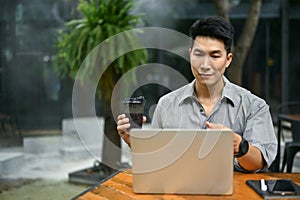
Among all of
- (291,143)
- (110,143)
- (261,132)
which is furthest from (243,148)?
(110,143)

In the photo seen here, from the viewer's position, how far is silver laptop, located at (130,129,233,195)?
1391 mm

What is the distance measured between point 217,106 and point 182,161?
2.05ft

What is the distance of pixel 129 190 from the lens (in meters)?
1.60

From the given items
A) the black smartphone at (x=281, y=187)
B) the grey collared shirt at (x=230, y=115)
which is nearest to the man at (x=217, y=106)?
the grey collared shirt at (x=230, y=115)

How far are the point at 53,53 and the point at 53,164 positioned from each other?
194cm

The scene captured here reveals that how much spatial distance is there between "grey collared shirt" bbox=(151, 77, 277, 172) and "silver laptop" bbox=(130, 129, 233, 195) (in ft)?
1.48

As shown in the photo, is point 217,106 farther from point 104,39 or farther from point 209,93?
point 104,39

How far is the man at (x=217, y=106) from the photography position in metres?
1.86

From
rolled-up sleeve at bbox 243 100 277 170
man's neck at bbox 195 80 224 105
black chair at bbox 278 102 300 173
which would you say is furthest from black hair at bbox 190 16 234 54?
black chair at bbox 278 102 300 173

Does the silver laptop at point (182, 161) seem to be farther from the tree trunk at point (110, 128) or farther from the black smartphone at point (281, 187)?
the tree trunk at point (110, 128)

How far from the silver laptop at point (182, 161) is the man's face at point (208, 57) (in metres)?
0.55

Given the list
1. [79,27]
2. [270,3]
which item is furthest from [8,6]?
[270,3]

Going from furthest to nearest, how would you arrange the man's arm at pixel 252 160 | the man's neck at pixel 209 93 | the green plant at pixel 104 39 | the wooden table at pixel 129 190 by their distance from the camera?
the green plant at pixel 104 39, the man's neck at pixel 209 93, the man's arm at pixel 252 160, the wooden table at pixel 129 190

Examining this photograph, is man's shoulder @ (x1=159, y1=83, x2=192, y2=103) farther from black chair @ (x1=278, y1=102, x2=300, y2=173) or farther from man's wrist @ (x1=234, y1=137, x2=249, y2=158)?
black chair @ (x1=278, y1=102, x2=300, y2=173)
